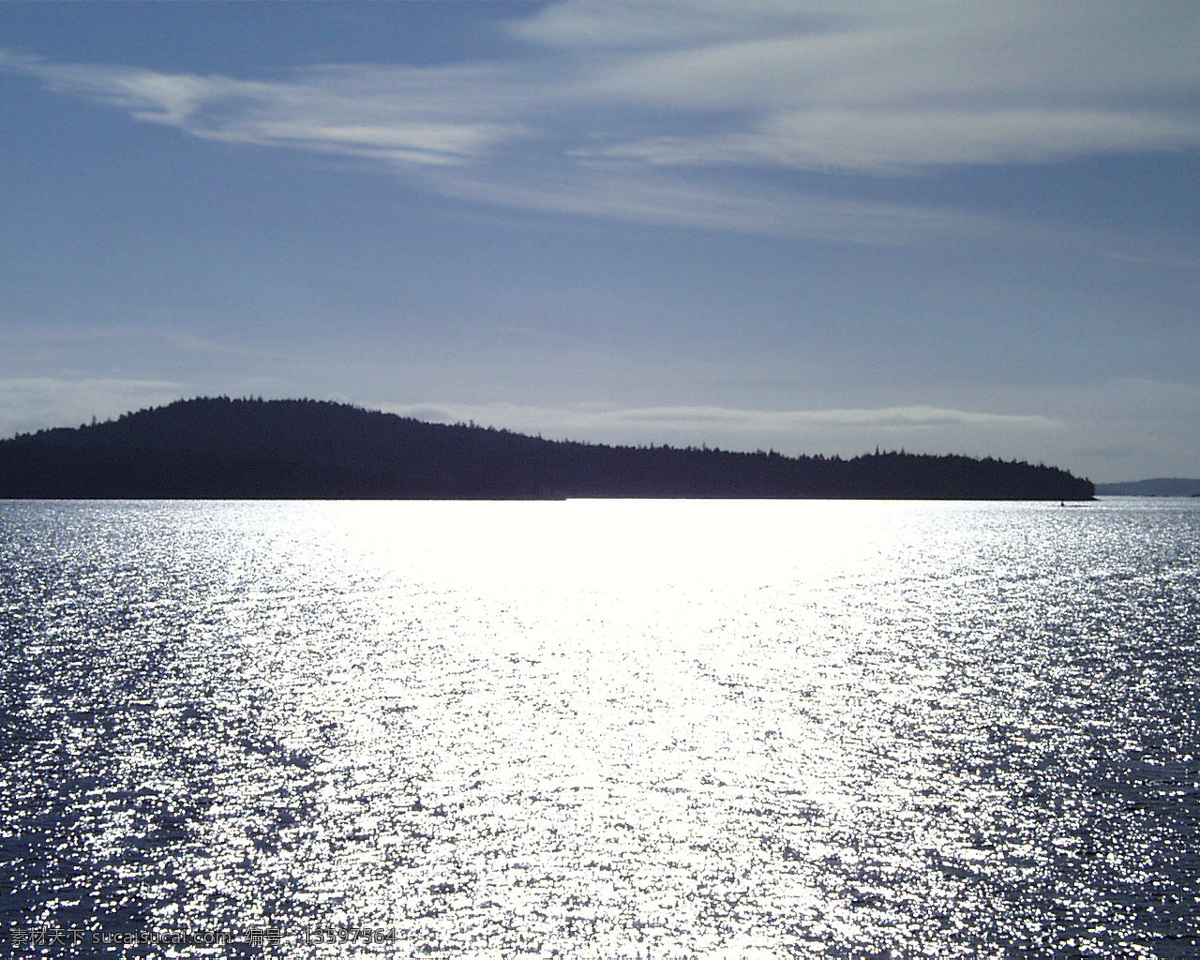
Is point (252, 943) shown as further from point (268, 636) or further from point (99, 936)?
point (268, 636)

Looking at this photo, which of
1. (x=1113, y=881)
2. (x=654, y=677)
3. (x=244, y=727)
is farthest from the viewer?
(x=654, y=677)

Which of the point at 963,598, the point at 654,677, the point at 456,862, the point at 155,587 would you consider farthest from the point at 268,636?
the point at 963,598

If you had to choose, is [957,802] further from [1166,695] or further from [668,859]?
[1166,695]

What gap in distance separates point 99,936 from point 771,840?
19.6 m

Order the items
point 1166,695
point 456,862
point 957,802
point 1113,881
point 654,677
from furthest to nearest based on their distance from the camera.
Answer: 1. point 654,677
2. point 1166,695
3. point 957,802
4. point 456,862
5. point 1113,881

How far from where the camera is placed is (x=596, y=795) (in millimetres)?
40500

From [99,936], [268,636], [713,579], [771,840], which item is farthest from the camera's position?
[713,579]

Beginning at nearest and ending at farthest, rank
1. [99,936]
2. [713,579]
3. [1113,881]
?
[99,936] < [1113,881] < [713,579]

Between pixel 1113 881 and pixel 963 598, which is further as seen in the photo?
pixel 963 598

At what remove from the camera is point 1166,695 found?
6006cm

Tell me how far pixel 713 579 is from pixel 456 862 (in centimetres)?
13784

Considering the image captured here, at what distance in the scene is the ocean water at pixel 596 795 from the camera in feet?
90.3

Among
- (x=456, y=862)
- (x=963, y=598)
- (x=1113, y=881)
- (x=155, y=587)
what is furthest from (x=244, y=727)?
(x=963, y=598)

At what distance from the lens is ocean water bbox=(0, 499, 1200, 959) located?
27.5 metres
